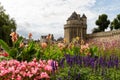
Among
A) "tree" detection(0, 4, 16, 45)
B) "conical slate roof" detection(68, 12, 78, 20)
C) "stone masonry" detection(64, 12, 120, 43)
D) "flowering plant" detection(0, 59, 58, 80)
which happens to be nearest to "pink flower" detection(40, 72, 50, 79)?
"flowering plant" detection(0, 59, 58, 80)

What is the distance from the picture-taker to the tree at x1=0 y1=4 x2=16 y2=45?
44.4 metres

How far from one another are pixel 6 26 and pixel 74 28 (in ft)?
93.1

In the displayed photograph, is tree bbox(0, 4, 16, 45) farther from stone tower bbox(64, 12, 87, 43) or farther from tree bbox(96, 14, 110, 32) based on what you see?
tree bbox(96, 14, 110, 32)

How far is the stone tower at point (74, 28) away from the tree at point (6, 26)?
19.8 m

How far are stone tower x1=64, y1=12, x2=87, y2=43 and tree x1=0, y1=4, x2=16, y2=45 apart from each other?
19.8 metres

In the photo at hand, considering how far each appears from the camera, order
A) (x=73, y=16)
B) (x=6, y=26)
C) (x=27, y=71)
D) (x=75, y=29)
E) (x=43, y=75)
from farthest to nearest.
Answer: (x=73, y=16) → (x=75, y=29) → (x=6, y=26) → (x=27, y=71) → (x=43, y=75)

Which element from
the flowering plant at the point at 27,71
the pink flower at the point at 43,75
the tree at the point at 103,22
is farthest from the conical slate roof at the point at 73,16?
the pink flower at the point at 43,75

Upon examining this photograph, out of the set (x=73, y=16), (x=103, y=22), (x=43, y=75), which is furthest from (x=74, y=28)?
(x=43, y=75)

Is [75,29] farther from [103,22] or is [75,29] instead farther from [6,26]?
[6,26]

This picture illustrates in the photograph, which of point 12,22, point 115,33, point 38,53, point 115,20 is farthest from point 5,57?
point 115,20

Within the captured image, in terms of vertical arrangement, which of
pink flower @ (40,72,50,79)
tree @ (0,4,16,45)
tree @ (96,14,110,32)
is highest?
tree @ (96,14,110,32)

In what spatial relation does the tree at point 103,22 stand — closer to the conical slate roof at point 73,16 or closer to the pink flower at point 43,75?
the conical slate roof at point 73,16

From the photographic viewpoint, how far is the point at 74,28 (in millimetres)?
71812

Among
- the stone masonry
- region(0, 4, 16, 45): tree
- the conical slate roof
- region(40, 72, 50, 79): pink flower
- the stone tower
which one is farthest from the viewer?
the conical slate roof
